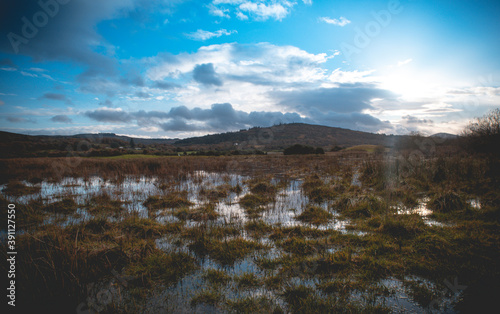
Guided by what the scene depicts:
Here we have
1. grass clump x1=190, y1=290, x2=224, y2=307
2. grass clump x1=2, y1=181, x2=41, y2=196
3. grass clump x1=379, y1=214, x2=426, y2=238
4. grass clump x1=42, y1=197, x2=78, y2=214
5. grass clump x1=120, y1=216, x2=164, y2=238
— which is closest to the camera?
grass clump x1=190, y1=290, x2=224, y2=307

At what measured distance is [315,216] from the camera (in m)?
6.79

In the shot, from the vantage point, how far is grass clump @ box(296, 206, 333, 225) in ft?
21.0

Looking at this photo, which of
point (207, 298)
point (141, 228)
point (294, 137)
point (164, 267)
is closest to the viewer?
point (207, 298)

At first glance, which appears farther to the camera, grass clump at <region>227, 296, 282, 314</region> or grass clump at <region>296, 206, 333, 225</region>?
grass clump at <region>296, 206, 333, 225</region>

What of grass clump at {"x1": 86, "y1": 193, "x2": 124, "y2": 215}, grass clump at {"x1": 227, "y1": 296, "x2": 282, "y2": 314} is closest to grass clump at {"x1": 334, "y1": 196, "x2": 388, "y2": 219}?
grass clump at {"x1": 227, "y1": 296, "x2": 282, "y2": 314}

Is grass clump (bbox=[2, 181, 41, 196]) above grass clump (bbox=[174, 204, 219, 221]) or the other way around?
above

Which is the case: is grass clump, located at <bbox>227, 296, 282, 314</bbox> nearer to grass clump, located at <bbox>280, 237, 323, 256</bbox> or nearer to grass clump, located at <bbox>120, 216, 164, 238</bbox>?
grass clump, located at <bbox>280, 237, 323, 256</bbox>

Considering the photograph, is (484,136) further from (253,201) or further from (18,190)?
(18,190)

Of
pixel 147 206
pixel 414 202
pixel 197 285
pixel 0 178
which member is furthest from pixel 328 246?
pixel 0 178

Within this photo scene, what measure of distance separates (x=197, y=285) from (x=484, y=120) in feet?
87.9

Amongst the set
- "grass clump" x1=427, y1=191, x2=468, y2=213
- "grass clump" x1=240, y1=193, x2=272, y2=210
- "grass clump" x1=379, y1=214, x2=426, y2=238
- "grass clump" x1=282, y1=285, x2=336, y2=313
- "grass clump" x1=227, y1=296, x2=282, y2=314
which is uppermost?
"grass clump" x1=427, y1=191, x2=468, y2=213

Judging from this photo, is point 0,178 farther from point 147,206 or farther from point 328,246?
point 328,246

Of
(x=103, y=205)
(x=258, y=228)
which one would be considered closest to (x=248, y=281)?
(x=258, y=228)

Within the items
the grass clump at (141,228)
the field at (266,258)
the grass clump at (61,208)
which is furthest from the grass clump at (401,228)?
the grass clump at (61,208)
